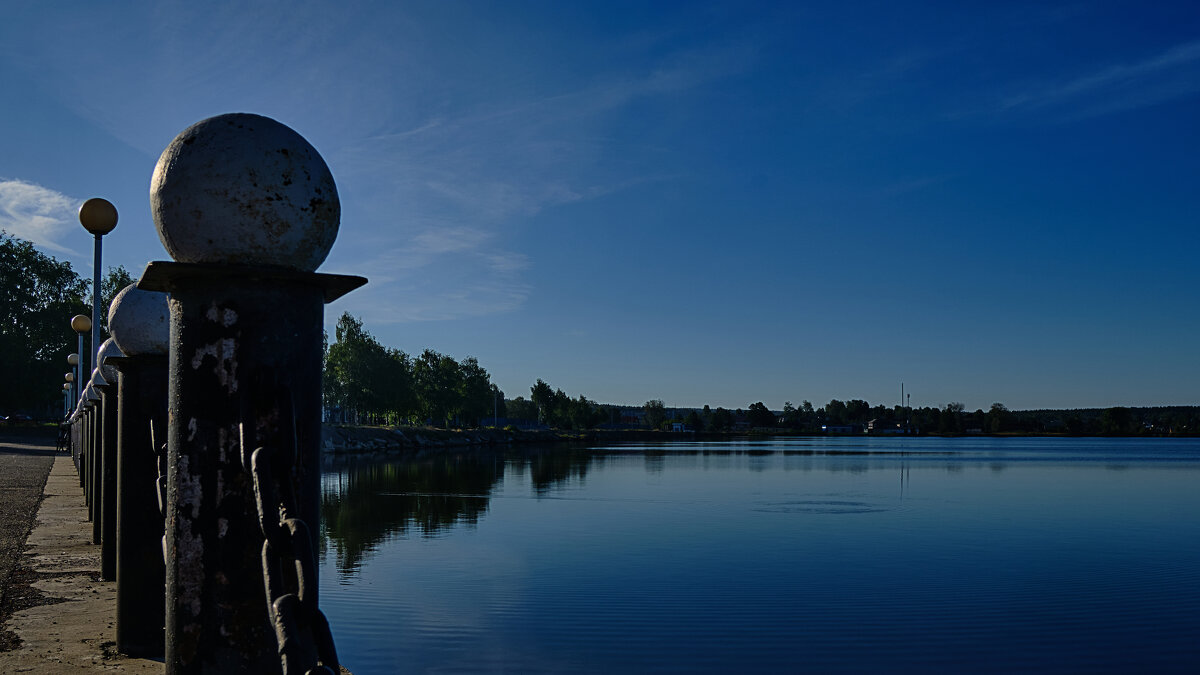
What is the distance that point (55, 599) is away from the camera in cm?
777

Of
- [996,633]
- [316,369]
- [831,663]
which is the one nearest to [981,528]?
[996,633]

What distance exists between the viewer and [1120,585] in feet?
64.4

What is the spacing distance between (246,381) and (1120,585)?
21138mm

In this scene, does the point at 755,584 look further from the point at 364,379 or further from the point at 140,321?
the point at 364,379

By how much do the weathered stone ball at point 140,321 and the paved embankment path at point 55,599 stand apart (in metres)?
1.98

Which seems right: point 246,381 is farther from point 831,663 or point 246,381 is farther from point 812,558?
point 812,558

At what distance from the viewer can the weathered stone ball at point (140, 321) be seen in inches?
226

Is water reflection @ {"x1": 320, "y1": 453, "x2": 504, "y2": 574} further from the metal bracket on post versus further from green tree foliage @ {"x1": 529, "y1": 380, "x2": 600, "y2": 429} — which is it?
green tree foliage @ {"x1": 529, "y1": 380, "x2": 600, "y2": 429}

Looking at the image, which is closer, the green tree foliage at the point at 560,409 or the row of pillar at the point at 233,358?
the row of pillar at the point at 233,358

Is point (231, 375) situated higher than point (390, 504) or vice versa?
point (231, 375)

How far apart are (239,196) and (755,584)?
17377mm

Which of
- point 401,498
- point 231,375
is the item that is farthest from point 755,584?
point 401,498

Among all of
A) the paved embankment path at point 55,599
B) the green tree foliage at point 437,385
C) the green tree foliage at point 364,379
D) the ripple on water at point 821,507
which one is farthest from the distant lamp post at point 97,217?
the green tree foliage at point 437,385

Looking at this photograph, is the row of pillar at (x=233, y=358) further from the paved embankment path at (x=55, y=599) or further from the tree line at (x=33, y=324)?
the tree line at (x=33, y=324)
